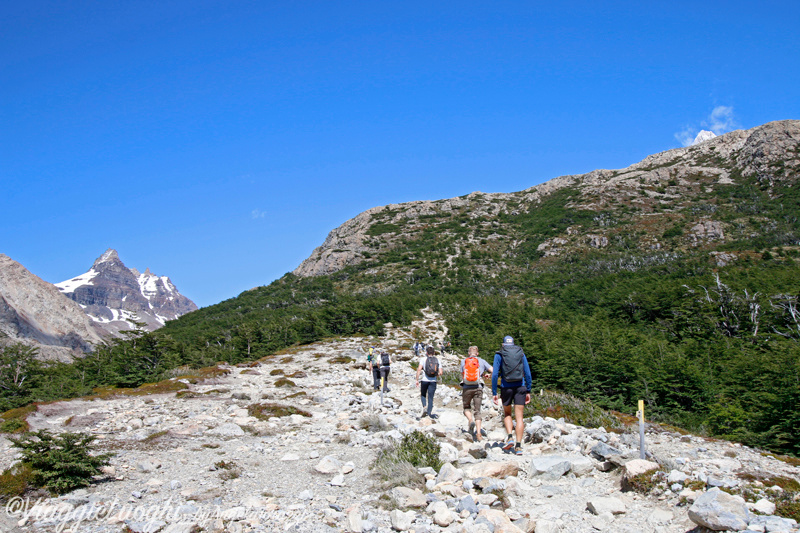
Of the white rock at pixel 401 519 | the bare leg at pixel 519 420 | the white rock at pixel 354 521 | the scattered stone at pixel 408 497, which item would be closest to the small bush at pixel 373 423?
the bare leg at pixel 519 420

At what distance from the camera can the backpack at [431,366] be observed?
35.6 feet

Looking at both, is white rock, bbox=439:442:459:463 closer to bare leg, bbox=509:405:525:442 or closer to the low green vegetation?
the low green vegetation

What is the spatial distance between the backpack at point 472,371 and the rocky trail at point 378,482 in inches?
47.9

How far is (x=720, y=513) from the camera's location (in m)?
4.31

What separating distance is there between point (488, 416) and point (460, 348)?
26.4 metres

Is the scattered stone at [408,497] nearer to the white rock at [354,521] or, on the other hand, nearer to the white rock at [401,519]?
the white rock at [401,519]

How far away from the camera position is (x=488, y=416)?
11.8 metres

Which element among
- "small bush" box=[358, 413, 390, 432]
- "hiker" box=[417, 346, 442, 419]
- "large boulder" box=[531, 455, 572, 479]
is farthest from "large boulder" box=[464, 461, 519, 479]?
"small bush" box=[358, 413, 390, 432]

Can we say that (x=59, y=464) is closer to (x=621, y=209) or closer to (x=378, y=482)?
(x=378, y=482)

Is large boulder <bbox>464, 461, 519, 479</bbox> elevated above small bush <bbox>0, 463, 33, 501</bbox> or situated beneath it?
situated beneath

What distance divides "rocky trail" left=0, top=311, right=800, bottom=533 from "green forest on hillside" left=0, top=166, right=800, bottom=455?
3.87m

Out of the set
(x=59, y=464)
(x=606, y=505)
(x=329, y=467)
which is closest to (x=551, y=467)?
(x=606, y=505)

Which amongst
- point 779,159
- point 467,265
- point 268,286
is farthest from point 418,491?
point 779,159

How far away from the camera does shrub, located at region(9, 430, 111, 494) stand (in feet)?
21.6
